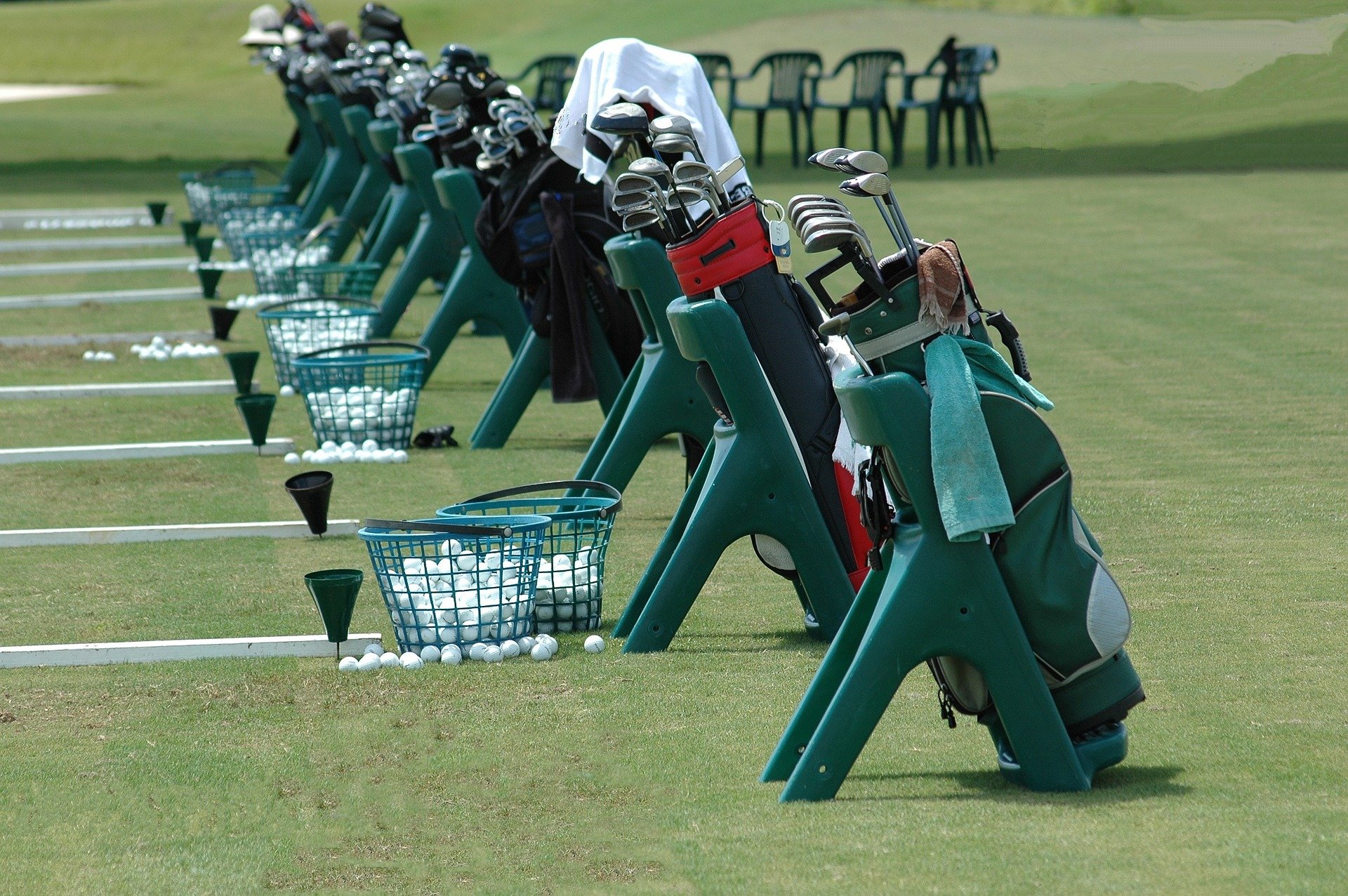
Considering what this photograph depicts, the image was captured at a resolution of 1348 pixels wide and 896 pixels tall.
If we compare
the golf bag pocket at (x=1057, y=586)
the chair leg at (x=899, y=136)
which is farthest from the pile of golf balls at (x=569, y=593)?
the chair leg at (x=899, y=136)

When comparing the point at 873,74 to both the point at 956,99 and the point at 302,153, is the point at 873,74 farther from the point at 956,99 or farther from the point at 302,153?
the point at 302,153

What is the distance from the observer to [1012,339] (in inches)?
148

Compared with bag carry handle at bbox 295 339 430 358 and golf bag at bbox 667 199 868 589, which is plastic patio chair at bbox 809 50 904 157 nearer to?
bag carry handle at bbox 295 339 430 358

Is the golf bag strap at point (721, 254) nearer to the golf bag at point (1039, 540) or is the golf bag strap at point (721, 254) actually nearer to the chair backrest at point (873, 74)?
the golf bag at point (1039, 540)

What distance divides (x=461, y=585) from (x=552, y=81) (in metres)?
19.8

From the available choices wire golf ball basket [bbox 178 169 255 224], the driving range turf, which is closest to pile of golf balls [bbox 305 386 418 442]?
the driving range turf

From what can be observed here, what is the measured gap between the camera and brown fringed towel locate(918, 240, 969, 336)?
350cm

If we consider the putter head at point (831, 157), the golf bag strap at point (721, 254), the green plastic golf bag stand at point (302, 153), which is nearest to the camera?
the putter head at point (831, 157)

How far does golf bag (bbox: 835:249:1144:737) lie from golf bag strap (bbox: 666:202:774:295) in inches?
44.9

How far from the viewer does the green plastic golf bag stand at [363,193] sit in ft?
43.7

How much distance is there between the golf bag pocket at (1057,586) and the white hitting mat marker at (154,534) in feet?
10.9

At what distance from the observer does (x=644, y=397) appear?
576cm

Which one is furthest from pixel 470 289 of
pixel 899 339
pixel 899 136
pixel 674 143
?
pixel 899 136

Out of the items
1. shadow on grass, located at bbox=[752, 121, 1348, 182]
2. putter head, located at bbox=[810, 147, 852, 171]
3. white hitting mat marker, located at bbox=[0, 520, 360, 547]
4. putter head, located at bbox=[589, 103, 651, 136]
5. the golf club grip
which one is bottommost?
shadow on grass, located at bbox=[752, 121, 1348, 182]
